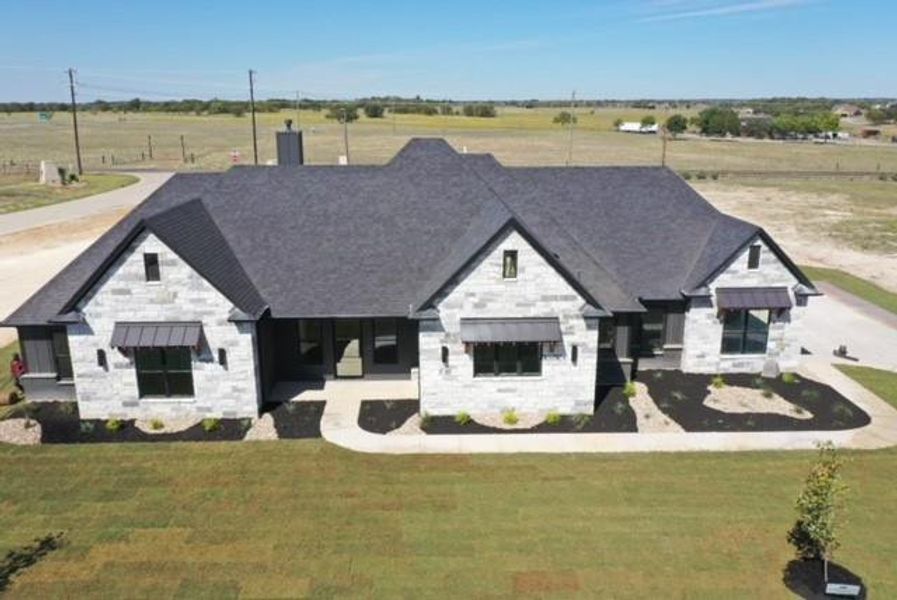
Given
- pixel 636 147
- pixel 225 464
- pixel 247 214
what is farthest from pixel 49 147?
pixel 225 464

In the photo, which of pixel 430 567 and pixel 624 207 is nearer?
pixel 430 567

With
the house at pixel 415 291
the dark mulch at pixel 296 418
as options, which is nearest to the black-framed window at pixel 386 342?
the house at pixel 415 291

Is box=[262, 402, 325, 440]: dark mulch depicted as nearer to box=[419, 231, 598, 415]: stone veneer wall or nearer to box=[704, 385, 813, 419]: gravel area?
box=[419, 231, 598, 415]: stone veneer wall

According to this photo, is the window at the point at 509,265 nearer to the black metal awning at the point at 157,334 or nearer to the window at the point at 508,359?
the window at the point at 508,359

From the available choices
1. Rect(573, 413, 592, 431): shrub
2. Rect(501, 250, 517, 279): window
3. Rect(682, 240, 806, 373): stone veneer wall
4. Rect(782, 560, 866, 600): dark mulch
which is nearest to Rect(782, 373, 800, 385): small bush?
Rect(682, 240, 806, 373): stone veneer wall

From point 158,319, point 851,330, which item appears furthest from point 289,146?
point 851,330

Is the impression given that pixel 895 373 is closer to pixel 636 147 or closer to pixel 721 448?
pixel 721 448

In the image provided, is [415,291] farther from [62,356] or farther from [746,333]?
[746,333]
